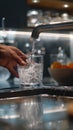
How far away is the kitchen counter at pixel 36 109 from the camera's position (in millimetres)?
467

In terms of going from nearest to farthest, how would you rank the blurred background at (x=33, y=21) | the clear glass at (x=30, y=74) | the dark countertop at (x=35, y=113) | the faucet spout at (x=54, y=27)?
the dark countertop at (x=35, y=113) → the faucet spout at (x=54, y=27) → the clear glass at (x=30, y=74) → the blurred background at (x=33, y=21)

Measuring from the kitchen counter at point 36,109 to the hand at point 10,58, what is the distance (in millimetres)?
190

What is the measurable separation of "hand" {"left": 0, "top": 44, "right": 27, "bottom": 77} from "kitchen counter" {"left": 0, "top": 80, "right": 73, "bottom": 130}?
19 cm

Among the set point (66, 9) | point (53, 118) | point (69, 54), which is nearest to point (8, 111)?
point (53, 118)

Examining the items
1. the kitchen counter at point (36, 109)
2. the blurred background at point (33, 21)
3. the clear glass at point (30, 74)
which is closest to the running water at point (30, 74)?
the clear glass at point (30, 74)

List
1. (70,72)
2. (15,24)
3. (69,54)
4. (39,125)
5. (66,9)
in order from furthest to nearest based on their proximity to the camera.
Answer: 1. (69,54)
2. (66,9)
3. (15,24)
4. (70,72)
5. (39,125)

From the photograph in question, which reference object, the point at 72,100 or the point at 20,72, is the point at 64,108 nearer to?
the point at 72,100

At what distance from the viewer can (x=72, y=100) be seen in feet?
2.24

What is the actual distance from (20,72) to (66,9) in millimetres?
2215

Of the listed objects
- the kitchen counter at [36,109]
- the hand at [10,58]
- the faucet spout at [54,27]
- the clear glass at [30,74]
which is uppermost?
the faucet spout at [54,27]

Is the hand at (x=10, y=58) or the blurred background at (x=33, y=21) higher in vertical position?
the blurred background at (x=33, y=21)

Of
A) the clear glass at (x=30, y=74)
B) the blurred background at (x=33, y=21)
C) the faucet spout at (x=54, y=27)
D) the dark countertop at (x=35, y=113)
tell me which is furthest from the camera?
the blurred background at (x=33, y=21)

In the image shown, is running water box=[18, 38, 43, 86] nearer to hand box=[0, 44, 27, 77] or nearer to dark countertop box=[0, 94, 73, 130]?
hand box=[0, 44, 27, 77]

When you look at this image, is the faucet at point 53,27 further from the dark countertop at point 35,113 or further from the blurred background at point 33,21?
the blurred background at point 33,21
